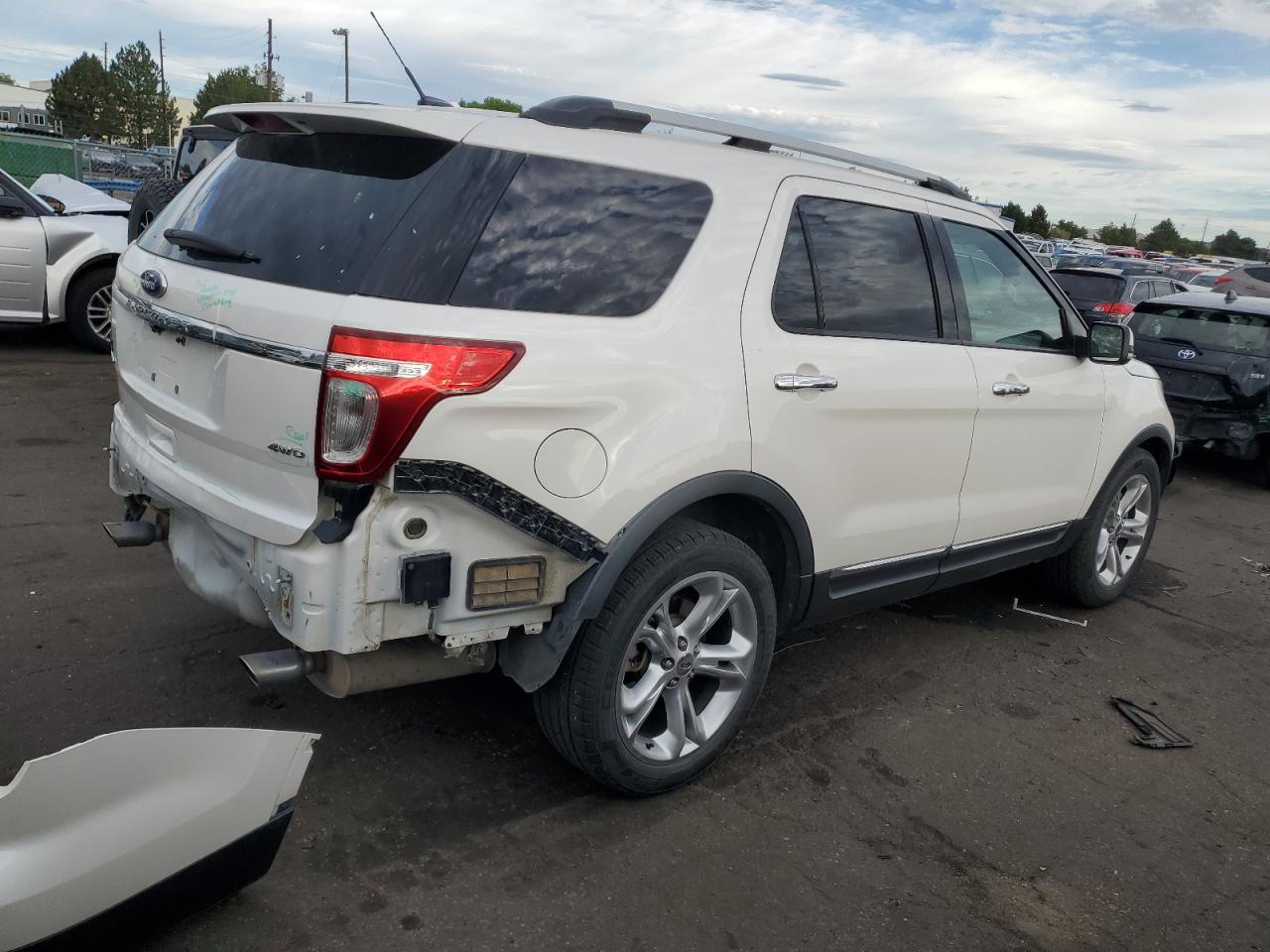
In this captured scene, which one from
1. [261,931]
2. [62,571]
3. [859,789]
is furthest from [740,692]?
[62,571]

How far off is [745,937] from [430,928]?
2.60 feet

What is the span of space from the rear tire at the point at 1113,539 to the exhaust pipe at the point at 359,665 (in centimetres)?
343

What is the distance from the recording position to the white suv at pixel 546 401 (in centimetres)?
260

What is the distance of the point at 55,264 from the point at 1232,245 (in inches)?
3831

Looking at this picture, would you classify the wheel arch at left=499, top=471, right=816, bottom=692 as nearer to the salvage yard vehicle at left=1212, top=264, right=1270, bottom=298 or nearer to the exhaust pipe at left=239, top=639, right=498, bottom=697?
the exhaust pipe at left=239, top=639, right=498, bottom=697

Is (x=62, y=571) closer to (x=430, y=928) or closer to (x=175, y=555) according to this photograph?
(x=175, y=555)

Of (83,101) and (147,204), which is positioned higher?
(83,101)

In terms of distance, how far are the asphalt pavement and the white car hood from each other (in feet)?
23.9

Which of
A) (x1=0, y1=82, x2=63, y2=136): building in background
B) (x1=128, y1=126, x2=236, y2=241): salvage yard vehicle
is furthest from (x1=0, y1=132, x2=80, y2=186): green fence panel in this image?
(x1=0, y1=82, x2=63, y2=136): building in background

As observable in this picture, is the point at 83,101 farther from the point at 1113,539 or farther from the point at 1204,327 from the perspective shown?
the point at 1113,539

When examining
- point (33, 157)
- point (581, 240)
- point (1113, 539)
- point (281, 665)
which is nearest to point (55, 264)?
→ point (281, 665)

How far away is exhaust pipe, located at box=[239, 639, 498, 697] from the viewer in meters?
2.78

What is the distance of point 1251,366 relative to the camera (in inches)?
351

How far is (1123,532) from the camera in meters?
5.51
